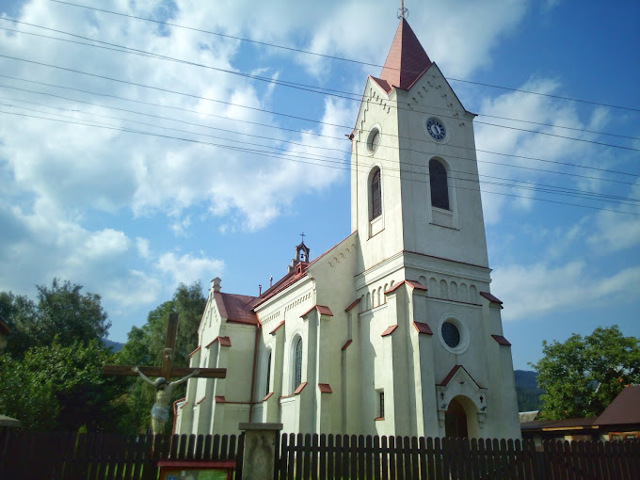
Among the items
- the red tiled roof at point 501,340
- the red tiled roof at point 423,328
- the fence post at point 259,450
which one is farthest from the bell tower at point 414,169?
the fence post at point 259,450

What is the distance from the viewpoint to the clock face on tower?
22.8 meters

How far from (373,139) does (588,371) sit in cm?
2807

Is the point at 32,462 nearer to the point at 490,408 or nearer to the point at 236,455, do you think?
the point at 236,455

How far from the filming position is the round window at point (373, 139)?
23.8m

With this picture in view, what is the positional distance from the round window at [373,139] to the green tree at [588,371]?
26.6 m

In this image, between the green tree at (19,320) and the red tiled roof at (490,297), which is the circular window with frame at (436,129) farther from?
the green tree at (19,320)

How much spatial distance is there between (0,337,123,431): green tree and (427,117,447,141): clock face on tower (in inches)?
889

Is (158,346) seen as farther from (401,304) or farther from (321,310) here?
(401,304)

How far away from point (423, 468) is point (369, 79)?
2069cm

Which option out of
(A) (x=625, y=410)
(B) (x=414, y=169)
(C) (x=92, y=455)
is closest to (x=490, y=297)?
(B) (x=414, y=169)

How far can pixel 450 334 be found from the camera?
19.5 meters

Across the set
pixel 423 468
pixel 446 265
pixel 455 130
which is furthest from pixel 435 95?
pixel 423 468

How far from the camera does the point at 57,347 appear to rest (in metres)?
29.8

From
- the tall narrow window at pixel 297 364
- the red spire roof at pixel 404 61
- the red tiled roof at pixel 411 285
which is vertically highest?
the red spire roof at pixel 404 61
